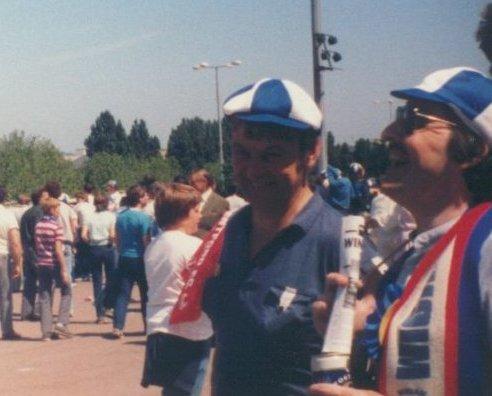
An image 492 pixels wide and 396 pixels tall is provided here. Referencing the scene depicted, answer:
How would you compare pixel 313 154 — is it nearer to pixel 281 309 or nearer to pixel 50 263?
pixel 281 309

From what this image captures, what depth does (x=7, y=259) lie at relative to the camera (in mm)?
12094

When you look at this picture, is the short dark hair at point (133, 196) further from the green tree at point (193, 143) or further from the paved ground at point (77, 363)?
the green tree at point (193, 143)

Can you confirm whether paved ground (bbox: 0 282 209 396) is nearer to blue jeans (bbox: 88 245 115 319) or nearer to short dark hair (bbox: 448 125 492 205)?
blue jeans (bbox: 88 245 115 319)

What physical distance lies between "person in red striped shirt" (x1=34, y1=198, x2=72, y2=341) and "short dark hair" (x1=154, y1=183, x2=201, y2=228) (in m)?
5.90

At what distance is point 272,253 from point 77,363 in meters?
7.96

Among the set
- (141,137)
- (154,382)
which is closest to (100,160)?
(141,137)

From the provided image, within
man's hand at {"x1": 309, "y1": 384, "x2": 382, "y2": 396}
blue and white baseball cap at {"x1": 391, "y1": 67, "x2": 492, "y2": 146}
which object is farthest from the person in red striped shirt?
man's hand at {"x1": 309, "y1": 384, "x2": 382, "y2": 396}

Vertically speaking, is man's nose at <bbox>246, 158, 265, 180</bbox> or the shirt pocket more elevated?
man's nose at <bbox>246, 158, 265, 180</bbox>

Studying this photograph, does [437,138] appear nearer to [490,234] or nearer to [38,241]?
[490,234]

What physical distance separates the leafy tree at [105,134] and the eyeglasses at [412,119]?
11780 centimetres

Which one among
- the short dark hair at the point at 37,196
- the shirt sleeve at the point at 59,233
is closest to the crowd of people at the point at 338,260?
the shirt sleeve at the point at 59,233

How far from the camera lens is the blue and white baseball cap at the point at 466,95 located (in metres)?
2.04

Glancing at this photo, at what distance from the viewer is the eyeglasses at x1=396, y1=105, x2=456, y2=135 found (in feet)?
6.92

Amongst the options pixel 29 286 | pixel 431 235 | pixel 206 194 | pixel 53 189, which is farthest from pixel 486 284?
pixel 29 286
